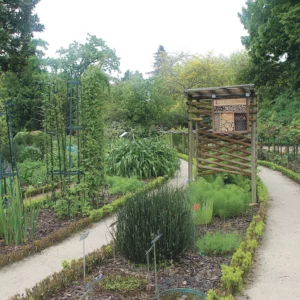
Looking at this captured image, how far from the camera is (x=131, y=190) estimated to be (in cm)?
812

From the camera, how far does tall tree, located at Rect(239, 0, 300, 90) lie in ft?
59.6

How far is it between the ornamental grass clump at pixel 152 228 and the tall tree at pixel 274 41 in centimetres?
1611

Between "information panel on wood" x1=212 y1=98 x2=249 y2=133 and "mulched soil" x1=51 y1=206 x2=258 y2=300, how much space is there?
129 inches

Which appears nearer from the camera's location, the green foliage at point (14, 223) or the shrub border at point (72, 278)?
the shrub border at point (72, 278)

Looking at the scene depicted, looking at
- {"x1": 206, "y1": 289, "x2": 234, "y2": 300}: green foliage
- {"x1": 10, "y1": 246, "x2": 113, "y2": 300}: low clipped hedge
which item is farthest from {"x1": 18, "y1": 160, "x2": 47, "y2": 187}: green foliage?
{"x1": 206, "y1": 289, "x2": 234, "y2": 300}: green foliage

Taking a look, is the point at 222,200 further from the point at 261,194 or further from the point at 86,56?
the point at 86,56

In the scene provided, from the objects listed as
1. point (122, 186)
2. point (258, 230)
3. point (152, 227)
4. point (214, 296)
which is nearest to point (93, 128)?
point (122, 186)

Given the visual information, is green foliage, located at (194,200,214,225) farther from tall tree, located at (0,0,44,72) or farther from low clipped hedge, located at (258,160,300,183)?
tall tree, located at (0,0,44,72)

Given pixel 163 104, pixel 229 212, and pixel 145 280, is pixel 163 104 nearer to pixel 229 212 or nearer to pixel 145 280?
pixel 229 212

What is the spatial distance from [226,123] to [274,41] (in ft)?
47.2

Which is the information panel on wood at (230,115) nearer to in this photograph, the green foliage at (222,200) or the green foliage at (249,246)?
the green foliage at (222,200)

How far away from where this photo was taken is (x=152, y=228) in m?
3.94

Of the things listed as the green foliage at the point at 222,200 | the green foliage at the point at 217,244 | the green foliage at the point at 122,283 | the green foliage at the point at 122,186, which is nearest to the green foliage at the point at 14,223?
the green foliage at the point at 122,283

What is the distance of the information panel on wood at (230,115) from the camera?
7047 millimetres
